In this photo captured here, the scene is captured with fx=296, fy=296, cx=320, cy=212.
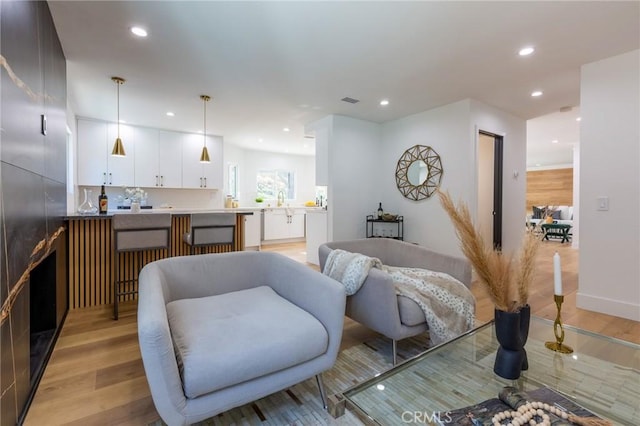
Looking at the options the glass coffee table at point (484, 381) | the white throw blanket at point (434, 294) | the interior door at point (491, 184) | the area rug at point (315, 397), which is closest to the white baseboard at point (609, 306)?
the interior door at point (491, 184)

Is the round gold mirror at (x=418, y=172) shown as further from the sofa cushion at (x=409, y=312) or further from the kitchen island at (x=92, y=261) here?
the kitchen island at (x=92, y=261)

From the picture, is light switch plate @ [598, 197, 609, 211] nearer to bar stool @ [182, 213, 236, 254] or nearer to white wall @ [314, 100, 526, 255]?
white wall @ [314, 100, 526, 255]

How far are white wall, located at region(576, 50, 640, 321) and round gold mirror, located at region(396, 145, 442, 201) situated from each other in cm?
163

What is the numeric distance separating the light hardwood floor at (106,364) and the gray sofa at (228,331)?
534mm

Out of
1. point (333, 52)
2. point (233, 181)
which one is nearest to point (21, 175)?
point (333, 52)

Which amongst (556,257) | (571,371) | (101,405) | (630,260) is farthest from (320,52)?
(630,260)

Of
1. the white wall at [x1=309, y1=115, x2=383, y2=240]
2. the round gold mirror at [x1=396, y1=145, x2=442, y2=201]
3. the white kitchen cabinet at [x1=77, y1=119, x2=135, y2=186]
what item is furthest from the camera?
the white kitchen cabinet at [x1=77, y1=119, x2=135, y2=186]

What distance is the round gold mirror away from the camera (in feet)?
14.2

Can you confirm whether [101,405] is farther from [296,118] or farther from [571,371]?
[296,118]

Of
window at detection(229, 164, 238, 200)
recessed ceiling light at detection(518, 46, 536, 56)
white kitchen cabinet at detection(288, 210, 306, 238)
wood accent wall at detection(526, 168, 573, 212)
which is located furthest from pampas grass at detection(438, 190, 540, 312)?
wood accent wall at detection(526, 168, 573, 212)

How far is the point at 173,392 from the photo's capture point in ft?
3.76

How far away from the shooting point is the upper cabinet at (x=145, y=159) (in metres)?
5.02

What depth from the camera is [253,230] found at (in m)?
6.64

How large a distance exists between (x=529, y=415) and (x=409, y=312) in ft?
3.25
